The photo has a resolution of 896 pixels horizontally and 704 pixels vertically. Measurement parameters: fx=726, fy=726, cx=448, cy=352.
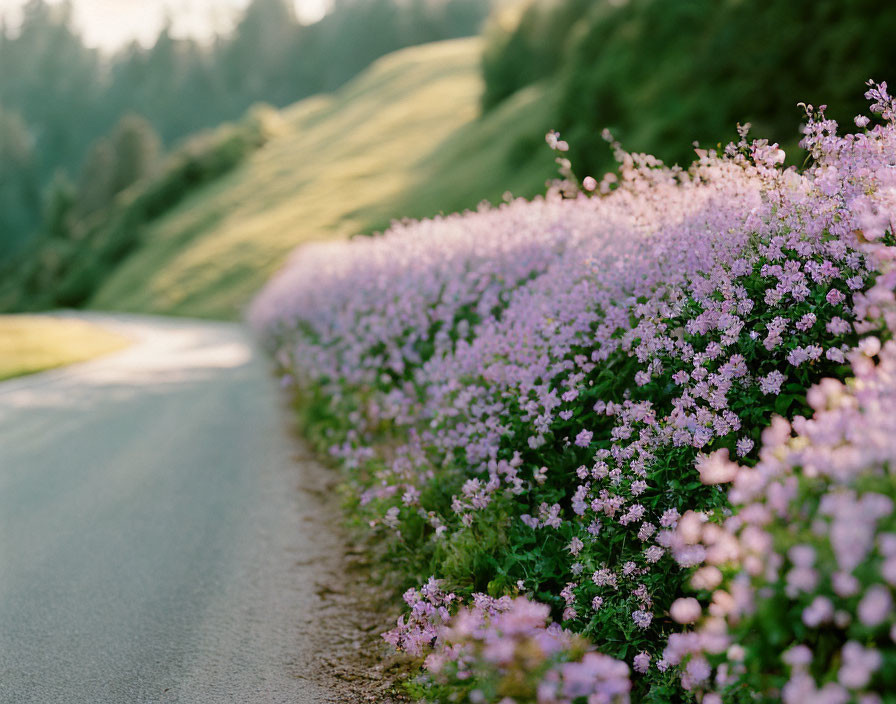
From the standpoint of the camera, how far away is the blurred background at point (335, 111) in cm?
1602

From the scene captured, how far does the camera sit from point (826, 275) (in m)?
3.46

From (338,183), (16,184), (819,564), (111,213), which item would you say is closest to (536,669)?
(819,564)

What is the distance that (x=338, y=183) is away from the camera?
48.9 metres

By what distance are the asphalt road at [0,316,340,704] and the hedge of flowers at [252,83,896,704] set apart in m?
0.80

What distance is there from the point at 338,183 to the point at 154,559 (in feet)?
150

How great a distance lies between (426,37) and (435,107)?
2203 inches

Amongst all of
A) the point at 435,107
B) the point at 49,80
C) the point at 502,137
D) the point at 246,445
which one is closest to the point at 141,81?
the point at 49,80

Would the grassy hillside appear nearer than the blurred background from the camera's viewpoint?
No

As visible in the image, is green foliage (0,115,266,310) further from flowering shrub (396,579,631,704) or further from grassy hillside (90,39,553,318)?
flowering shrub (396,579,631,704)

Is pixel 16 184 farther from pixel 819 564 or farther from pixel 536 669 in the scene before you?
pixel 819 564

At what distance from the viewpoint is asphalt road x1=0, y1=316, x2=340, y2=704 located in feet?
12.3

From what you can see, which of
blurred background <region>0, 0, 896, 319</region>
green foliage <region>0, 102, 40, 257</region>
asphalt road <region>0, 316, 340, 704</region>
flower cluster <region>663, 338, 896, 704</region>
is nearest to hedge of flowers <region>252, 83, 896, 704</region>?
flower cluster <region>663, 338, 896, 704</region>

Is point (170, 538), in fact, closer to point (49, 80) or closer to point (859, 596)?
point (859, 596)

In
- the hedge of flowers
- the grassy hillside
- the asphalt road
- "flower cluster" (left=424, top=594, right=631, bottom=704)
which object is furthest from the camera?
the grassy hillside
